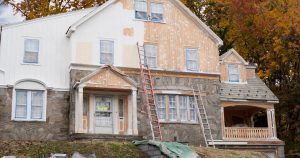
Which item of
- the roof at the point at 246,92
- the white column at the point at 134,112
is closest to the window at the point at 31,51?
the white column at the point at 134,112

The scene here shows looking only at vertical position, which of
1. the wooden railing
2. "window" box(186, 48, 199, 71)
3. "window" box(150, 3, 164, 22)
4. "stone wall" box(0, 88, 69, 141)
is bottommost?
the wooden railing

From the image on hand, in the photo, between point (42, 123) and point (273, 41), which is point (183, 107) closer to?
point (42, 123)

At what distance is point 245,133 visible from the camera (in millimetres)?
29406

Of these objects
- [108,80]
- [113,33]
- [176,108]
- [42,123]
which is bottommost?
[42,123]

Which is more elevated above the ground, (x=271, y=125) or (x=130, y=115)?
(x=130, y=115)

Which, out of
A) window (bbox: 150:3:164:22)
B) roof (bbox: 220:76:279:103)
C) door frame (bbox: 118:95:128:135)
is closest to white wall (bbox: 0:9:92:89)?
door frame (bbox: 118:95:128:135)

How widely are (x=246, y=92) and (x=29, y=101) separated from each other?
13137mm

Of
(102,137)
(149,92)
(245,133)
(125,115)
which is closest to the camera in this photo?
(102,137)

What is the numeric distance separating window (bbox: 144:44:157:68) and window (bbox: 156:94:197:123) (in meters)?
1.87

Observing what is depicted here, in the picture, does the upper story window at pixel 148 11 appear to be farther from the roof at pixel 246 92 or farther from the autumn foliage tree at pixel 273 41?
the autumn foliage tree at pixel 273 41

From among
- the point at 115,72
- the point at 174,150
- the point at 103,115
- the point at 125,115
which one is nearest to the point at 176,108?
the point at 125,115

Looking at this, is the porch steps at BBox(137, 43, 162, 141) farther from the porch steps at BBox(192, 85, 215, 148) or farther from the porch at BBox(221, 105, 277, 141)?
the porch at BBox(221, 105, 277, 141)

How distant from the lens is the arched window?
25891mm

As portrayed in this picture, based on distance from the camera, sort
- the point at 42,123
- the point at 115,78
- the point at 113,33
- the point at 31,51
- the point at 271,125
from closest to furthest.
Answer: the point at 42,123 → the point at 115,78 → the point at 31,51 → the point at 113,33 → the point at 271,125
